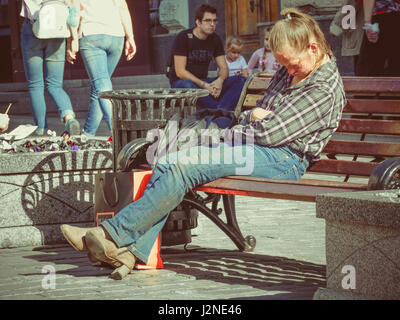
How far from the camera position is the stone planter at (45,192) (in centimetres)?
592

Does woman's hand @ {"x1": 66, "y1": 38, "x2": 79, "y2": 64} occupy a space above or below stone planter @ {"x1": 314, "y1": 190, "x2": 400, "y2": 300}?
above

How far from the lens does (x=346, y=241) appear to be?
390 centimetres

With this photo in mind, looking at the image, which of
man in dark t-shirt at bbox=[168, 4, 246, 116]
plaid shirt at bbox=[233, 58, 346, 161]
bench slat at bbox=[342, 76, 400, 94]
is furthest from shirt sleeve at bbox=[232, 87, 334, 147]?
man in dark t-shirt at bbox=[168, 4, 246, 116]

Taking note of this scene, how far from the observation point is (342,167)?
5176mm

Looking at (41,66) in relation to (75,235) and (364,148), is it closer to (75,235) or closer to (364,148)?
(75,235)

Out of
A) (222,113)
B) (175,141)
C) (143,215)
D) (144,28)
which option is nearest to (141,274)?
(143,215)

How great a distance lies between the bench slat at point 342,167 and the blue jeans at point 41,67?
11.9 ft

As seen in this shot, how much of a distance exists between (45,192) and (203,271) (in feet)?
4.82

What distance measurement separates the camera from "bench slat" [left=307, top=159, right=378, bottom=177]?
16.6 ft

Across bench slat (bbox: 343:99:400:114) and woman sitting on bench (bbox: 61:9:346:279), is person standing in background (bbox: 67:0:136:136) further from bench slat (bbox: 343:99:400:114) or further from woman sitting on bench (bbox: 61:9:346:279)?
woman sitting on bench (bbox: 61:9:346:279)

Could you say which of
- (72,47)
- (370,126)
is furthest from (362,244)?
(72,47)

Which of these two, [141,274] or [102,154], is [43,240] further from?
[141,274]

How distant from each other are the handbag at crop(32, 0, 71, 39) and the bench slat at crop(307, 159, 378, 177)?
3.54m

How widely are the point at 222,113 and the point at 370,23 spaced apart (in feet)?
12.0
